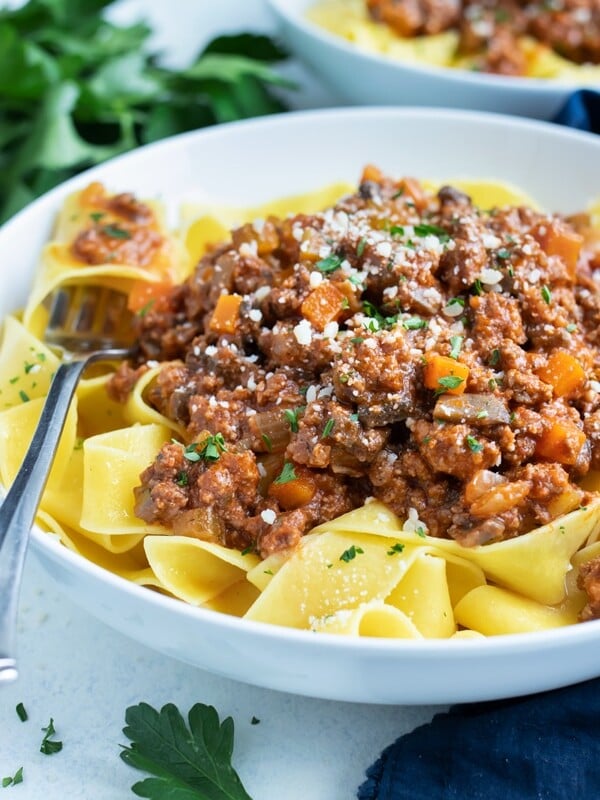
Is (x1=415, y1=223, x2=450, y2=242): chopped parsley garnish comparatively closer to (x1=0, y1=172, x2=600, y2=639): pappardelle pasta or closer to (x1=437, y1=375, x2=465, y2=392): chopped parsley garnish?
(x1=0, y1=172, x2=600, y2=639): pappardelle pasta

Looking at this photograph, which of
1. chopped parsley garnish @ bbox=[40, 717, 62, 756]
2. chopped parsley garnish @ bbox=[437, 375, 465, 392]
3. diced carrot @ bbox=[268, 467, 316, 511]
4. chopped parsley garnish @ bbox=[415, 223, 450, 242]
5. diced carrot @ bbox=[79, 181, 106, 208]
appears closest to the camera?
chopped parsley garnish @ bbox=[40, 717, 62, 756]

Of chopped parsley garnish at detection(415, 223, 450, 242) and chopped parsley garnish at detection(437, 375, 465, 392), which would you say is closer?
chopped parsley garnish at detection(437, 375, 465, 392)

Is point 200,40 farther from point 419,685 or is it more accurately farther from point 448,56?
point 419,685

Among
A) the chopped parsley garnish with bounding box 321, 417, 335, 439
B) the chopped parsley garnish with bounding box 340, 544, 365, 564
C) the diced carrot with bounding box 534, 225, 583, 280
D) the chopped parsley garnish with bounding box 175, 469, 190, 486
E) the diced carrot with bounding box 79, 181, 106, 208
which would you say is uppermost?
the diced carrot with bounding box 534, 225, 583, 280

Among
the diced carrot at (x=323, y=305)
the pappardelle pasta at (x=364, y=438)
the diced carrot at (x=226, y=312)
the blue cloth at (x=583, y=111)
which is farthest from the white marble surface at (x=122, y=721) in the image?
the blue cloth at (x=583, y=111)

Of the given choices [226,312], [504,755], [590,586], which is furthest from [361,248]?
[504,755]

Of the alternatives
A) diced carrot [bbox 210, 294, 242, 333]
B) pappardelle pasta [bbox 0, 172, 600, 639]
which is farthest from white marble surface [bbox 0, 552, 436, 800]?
diced carrot [bbox 210, 294, 242, 333]

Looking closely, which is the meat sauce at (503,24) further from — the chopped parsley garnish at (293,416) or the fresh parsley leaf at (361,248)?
the chopped parsley garnish at (293,416)

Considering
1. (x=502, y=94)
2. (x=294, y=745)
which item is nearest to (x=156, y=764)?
(x=294, y=745)

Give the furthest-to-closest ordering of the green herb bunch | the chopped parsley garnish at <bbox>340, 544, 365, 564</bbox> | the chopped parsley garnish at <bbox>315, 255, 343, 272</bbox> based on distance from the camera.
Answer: the green herb bunch, the chopped parsley garnish at <bbox>315, 255, 343, 272</bbox>, the chopped parsley garnish at <bbox>340, 544, 365, 564</bbox>
